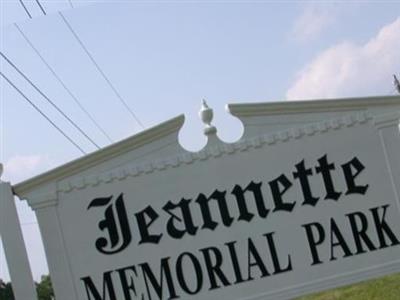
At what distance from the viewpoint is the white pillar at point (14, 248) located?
3012 mm

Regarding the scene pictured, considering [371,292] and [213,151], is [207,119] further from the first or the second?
[371,292]

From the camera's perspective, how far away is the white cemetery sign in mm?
3035

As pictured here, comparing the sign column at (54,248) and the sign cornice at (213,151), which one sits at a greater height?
the sign cornice at (213,151)

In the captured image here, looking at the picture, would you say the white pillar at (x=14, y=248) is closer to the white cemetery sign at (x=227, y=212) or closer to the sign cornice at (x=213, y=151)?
the white cemetery sign at (x=227, y=212)

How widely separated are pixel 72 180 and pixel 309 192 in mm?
1179

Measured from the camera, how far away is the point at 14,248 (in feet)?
9.92

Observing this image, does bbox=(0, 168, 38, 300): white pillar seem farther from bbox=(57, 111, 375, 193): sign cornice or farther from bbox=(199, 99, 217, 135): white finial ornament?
bbox=(199, 99, 217, 135): white finial ornament

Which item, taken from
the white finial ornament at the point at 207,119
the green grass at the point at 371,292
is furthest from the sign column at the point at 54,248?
the green grass at the point at 371,292

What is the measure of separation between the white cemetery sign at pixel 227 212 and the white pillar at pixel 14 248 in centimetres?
7

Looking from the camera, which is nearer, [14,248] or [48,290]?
[14,248]

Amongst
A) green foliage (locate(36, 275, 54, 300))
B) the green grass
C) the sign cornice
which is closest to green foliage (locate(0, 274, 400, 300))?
the green grass

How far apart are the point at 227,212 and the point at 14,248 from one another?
106 centimetres

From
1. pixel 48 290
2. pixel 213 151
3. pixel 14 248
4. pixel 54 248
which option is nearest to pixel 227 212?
pixel 213 151

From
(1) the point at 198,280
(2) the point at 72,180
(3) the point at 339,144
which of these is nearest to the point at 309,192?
(3) the point at 339,144
